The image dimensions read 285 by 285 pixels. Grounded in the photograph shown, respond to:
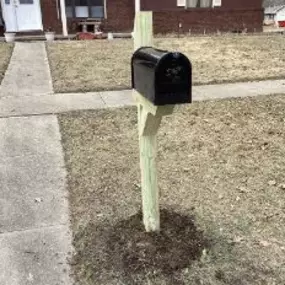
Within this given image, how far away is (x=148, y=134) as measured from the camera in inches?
125

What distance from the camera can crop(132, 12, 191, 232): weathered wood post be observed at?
2903 mm

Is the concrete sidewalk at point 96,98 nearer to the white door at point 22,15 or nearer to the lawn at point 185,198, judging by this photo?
the lawn at point 185,198

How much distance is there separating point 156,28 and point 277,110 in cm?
1209

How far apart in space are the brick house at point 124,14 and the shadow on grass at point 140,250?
48.3 feet

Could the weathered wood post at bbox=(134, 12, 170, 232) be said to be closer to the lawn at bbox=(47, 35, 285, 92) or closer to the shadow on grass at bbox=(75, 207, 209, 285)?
the shadow on grass at bbox=(75, 207, 209, 285)

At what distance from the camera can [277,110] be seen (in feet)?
21.0

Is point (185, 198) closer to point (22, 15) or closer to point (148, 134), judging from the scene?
point (148, 134)

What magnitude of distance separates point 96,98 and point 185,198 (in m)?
3.53

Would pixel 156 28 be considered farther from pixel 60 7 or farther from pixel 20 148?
pixel 20 148

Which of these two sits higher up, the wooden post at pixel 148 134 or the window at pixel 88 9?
the window at pixel 88 9

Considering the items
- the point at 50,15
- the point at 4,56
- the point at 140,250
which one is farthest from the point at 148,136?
the point at 50,15

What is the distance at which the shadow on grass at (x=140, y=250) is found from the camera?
10.0ft

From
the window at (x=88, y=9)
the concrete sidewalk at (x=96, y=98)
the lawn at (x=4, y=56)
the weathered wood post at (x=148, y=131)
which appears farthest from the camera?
the window at (x=88, y=9)

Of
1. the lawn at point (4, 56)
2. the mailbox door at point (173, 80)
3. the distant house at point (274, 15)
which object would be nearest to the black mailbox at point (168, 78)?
the mailbox door at point (173, 80)
